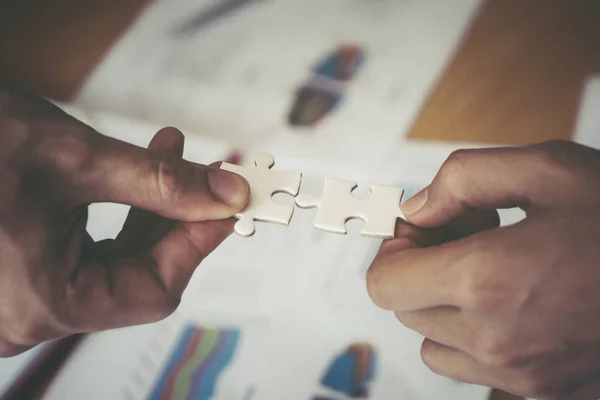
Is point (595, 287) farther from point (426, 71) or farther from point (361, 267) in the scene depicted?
point (426, 71)

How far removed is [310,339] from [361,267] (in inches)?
4.7

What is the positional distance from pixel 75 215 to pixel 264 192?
0.18 m

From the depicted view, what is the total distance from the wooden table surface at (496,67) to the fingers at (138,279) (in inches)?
15.0

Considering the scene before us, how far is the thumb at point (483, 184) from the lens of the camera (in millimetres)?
520

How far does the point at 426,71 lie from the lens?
0.93 m

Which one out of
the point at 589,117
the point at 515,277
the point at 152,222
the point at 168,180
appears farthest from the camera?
the point at 589,117

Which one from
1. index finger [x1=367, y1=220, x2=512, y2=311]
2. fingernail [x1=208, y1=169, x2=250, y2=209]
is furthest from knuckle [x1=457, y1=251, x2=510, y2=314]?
fingernail [x1=208, y1=169, x2=250, y2=209]

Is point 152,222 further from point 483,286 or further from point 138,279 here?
point 483,286

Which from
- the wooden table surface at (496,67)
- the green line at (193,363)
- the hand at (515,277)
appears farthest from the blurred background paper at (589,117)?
the green line at (193,363)

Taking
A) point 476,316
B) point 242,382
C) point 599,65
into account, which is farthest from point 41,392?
point 599,65

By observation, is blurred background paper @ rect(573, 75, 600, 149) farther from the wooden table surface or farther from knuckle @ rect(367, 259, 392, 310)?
knuckle @ rect(367, 259, 392, 310)

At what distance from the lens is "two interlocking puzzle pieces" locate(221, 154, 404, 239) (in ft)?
1.97

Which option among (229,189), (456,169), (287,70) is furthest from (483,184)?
(287,70)

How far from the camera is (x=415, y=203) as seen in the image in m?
0.60
